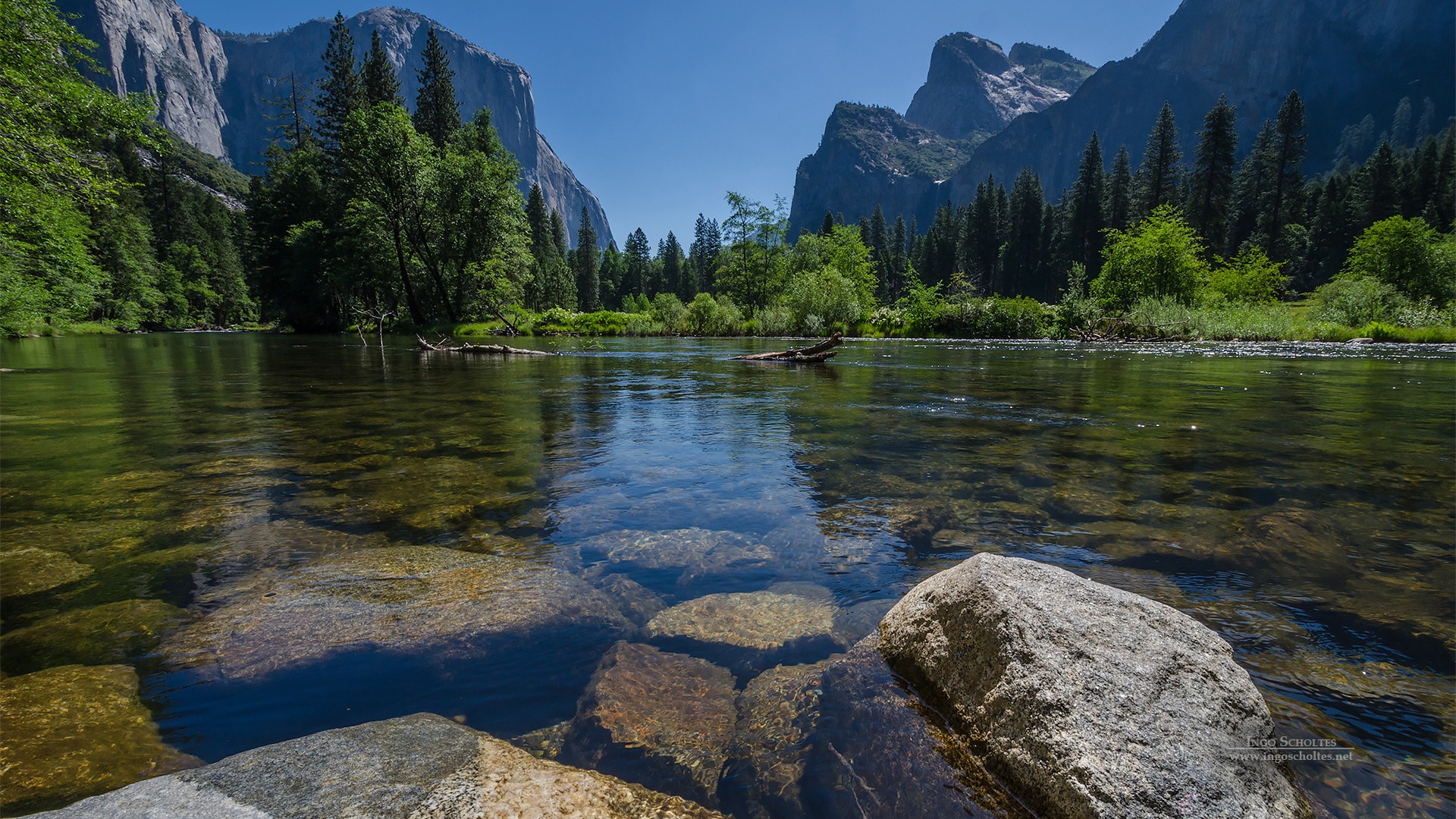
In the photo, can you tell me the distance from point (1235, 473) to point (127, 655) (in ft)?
30.0

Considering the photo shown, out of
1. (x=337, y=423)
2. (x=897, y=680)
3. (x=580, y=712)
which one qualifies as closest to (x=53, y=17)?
(x=337, y=423)

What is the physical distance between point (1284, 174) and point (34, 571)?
100488 mm

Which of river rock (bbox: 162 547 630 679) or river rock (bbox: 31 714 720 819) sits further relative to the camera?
river rock (bbox: 162 547 630 679)

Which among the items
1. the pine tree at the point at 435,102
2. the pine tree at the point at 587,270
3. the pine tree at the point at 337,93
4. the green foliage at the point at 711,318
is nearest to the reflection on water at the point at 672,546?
the green foliage at the point at 711,318

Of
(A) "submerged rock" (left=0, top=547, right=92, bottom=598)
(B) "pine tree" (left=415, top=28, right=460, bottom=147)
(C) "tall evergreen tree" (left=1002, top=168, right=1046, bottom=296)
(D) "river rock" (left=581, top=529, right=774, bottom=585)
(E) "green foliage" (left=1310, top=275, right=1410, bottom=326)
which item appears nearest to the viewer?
(A) "submerged rock" (left=0, top=547, right=92, bottom=598)

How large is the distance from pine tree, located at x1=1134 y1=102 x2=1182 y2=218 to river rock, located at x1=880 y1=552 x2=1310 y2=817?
83.5 metres

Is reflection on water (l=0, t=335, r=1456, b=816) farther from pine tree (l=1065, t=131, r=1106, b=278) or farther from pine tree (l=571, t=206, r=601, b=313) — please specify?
pine tree (l=571, t=206, r=601, b=313)

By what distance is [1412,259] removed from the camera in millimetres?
37312

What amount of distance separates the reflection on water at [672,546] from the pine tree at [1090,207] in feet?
282

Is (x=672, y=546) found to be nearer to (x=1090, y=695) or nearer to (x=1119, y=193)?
(x=1090, y=695)

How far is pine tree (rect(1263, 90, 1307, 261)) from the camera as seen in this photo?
66.9m

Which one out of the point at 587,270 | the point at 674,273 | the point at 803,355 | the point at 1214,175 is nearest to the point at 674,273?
the point at 674,273

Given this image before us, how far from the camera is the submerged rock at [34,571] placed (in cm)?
360

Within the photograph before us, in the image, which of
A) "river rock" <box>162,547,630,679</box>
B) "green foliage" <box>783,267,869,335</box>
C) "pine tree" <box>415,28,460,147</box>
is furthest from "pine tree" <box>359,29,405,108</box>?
"river rock" <box>162,547,630,679</box>
